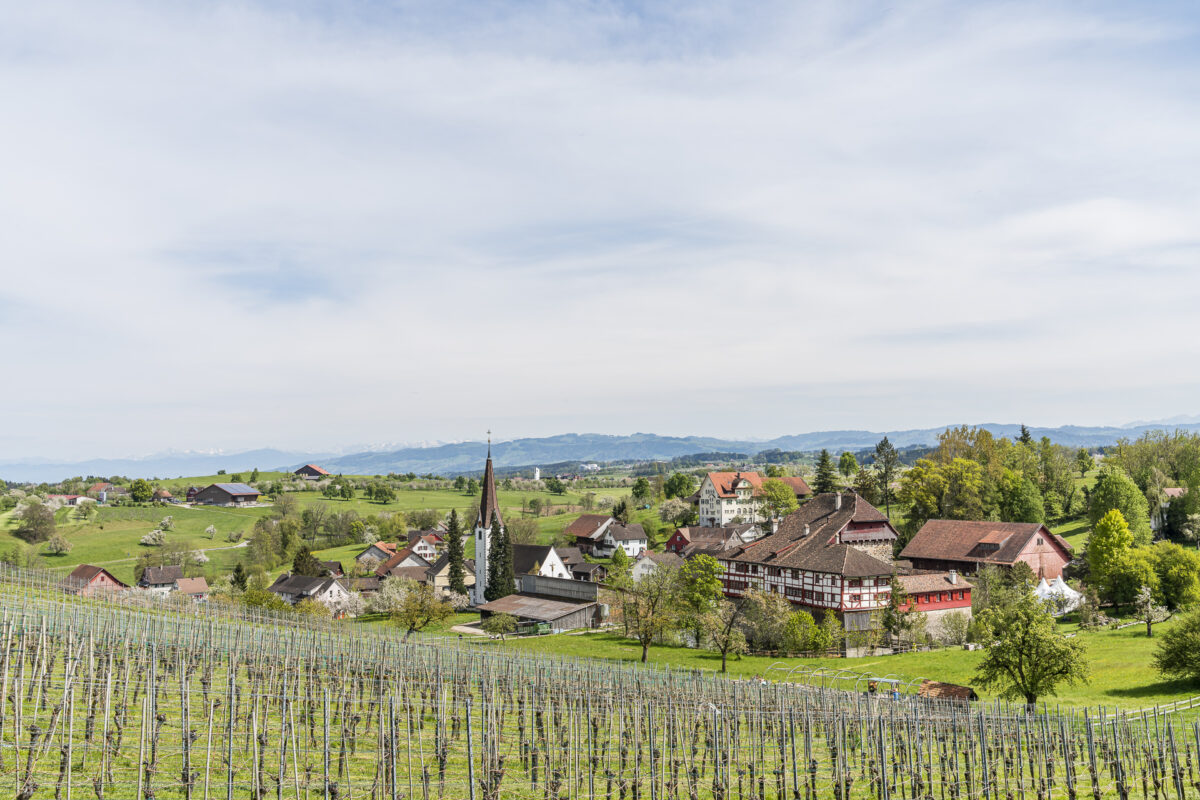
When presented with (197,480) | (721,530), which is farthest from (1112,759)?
(197,480)

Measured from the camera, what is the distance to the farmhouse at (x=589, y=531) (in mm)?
116750

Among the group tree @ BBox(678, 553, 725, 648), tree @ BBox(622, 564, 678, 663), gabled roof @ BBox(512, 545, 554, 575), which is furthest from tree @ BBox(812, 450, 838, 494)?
tree @ BBox(678, 553, 725, 648)

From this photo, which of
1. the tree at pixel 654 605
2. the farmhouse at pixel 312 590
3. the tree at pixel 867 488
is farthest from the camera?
Answer: the tree at pixel 867 488

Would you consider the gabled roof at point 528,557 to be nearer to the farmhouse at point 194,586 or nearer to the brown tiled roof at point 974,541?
the farmhouse at point 194,586

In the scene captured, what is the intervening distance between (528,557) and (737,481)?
4010 cm

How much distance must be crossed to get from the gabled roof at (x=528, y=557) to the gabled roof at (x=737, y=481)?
34.1 m

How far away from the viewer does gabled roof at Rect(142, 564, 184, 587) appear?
9188 centimetres

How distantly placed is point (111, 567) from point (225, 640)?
274ft

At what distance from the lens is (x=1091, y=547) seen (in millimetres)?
62656

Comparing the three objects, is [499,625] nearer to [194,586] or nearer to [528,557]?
[528,557]

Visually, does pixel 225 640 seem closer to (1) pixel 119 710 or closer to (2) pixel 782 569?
(1) pixel 119 710

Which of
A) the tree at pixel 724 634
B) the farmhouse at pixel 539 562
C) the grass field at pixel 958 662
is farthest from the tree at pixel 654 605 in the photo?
the farmhouse at pixel 539 562

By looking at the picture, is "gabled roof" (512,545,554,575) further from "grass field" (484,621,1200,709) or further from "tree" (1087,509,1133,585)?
"tree" (1087,509,1133,585)

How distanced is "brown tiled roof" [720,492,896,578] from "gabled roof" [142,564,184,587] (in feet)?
208
